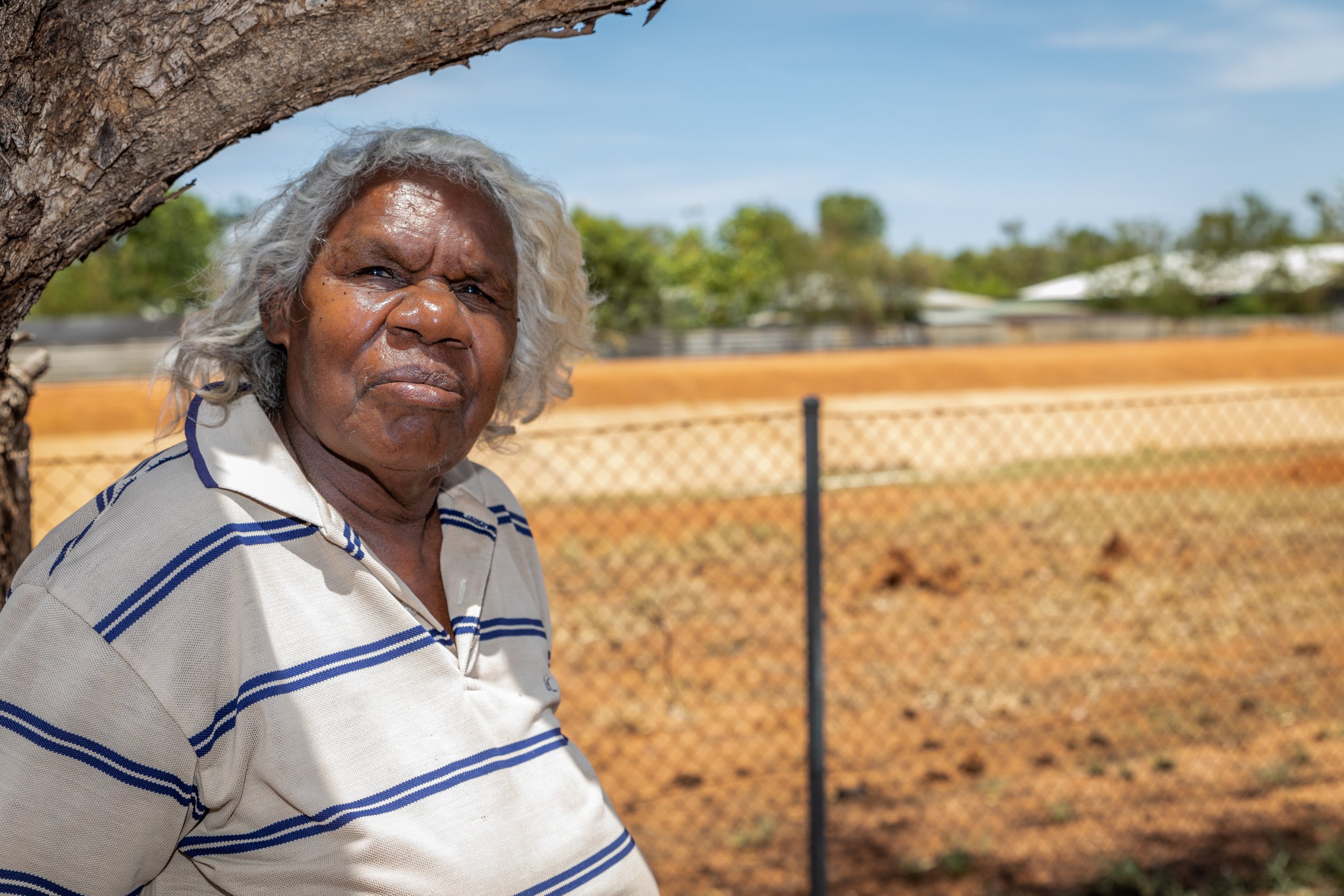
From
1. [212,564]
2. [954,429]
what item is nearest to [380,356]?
[212,564]

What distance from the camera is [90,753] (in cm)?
115

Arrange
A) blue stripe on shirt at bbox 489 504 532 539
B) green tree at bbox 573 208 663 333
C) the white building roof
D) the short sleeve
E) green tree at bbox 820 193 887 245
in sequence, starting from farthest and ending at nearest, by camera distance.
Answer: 1. green tree at bbox 820 193 887 245
2. the white building roof
3. green tree at bbox 573 208 663 333
4. blue stripe on shirt at bbox 489 504 532 539
5. the short sleeve

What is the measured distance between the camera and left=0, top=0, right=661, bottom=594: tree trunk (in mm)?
1220

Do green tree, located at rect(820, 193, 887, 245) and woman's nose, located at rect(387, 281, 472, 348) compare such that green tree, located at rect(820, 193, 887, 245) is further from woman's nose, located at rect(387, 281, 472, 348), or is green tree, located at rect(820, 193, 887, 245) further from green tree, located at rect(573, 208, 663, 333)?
woman's nose, located at rect(387, 281, 472, 348)

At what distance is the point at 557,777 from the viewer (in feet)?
5.05

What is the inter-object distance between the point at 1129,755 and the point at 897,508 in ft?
20.9

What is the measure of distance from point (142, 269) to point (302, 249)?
1801 inches

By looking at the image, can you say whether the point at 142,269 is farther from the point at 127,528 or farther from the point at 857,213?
the point at 857,213

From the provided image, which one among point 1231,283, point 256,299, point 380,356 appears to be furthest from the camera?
point 1231,283

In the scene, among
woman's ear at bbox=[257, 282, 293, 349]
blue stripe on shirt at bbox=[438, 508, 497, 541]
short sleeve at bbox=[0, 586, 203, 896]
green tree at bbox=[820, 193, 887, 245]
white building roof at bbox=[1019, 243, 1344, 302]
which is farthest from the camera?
green tree at bbox=[820, 193, 887, 245]

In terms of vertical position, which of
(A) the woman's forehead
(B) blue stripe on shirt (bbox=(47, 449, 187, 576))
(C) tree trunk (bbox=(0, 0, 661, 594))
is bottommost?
(B) blue stripe on shirt (bbox=(47, 449, 187, 576))

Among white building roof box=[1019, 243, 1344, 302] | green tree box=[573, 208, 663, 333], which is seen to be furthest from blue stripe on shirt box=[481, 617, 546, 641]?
white building roof box=[1019, 243, 1344, 302]

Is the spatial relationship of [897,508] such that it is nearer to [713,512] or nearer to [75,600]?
[713,512]

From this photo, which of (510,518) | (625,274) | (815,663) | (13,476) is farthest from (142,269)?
(510,518)
